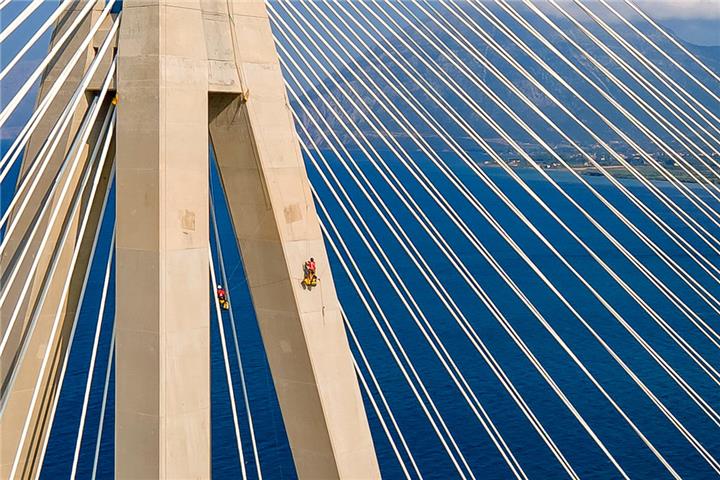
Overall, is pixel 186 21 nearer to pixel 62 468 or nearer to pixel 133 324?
pixel 133 324

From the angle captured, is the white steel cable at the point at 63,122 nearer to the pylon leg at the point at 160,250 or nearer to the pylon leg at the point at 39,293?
the pylon leg at the point at 160,250

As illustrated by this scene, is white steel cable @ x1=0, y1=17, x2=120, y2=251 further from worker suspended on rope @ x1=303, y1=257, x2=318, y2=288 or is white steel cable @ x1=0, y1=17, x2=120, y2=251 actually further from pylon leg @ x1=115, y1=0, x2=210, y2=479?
worker suspended on rope @ x1=303, y1=257, x2=318, y2=288

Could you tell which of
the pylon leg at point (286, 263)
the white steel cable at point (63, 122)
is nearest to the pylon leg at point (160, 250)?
the white steel cable at point (63, 122)

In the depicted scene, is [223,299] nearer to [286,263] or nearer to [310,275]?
[286,263]

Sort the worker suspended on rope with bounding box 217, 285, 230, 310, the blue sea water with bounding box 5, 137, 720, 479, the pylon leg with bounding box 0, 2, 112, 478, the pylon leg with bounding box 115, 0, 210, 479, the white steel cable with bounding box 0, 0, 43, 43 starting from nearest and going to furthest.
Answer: the white steel cable with bounding box 0, 0, 43, 43, the pylon leg with bounding box 115, 0, 210, 479, the pylon leg with bounding box 0, 2, 112, 478, the worker suspended on rope with bounding box 217, 285, 230, 310, the blue sea water with bounding box 5, 137, 720, 479

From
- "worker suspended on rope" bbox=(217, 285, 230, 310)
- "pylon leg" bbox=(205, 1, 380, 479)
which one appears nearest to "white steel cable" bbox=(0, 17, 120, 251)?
"pylon leg" bbox=(205, 1, 380, 479)

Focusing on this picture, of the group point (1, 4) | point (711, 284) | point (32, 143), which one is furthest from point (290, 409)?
point (711, 284)
